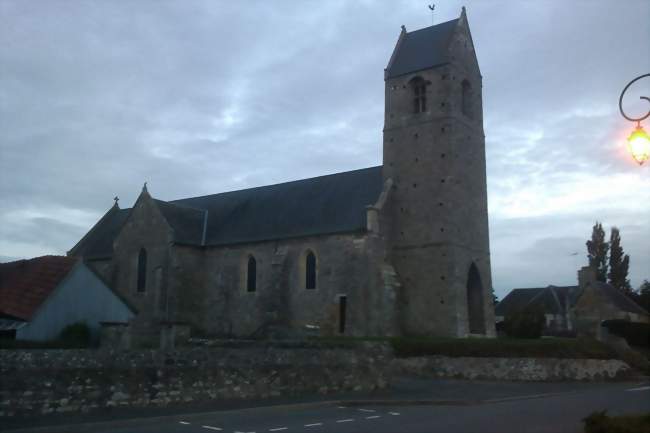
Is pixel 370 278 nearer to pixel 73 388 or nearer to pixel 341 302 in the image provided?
pixel 341 302

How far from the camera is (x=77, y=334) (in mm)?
20203

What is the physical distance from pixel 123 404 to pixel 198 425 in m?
2.03

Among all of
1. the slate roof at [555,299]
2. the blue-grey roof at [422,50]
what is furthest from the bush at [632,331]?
the blue-grey roof at [422,50]

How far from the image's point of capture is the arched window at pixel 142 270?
39759 mm

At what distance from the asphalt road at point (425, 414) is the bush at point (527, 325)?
9.53m

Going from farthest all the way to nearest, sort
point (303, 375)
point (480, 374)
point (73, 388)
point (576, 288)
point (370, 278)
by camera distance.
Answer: point (576, 288)
point (370, 278)
point (480, 374)
point (303, 375)
point (73, 388)

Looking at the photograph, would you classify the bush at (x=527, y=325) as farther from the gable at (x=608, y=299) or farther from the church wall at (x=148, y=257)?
the church wall at (x=148, y=257)

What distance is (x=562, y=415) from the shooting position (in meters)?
15.4

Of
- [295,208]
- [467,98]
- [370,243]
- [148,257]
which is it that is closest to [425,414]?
[370,243]

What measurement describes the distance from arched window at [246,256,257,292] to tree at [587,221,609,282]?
127 ft

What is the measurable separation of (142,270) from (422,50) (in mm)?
21843

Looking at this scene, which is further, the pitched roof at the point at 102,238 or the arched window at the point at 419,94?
the pitched roof at the point at 102,238

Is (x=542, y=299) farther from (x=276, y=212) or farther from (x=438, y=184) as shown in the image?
(x=276, y=212)

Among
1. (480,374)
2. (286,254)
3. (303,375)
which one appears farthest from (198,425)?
(286,254)
